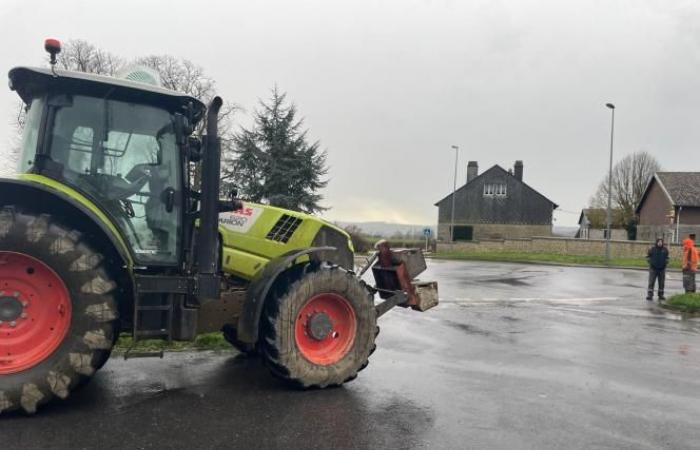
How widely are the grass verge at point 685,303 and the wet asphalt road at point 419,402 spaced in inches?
180

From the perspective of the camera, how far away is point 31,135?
498 centimetres

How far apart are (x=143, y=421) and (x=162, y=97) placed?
2810 mm

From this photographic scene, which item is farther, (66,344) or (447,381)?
(447,381)

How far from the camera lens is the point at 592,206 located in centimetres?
6550

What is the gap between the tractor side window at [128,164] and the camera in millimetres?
5027

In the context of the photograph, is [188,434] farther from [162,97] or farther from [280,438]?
[162,97]

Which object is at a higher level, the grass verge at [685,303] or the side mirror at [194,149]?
the side mirror at [194,149]

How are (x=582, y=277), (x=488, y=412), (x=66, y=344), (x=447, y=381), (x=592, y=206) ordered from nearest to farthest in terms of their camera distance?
(x=66, y=344), (x=488, y=412), (x=447, y=381), (x=582, y=277), (x=592, y=206)

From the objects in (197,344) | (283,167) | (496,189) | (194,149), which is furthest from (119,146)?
(496,189)

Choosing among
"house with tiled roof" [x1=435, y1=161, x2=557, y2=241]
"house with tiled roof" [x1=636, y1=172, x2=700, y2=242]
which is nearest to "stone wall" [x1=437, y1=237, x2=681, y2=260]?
"house with tiled roof" [x1=636, y1=172, x2=700, y2=242]

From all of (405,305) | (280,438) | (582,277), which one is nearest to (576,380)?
(405,305)

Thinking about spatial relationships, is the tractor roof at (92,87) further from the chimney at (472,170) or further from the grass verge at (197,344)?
the chimney at (472,170)

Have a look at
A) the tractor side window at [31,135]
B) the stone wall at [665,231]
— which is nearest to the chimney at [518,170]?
the stone wall at [665,231]

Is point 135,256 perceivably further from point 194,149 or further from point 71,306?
point 194,149
